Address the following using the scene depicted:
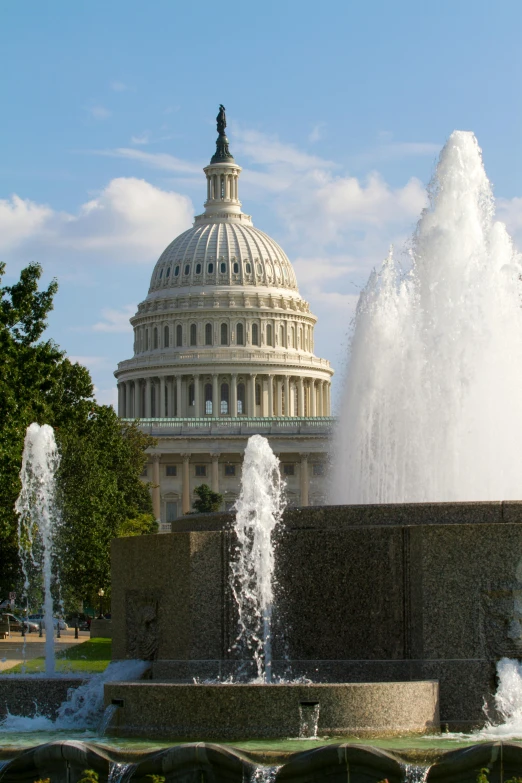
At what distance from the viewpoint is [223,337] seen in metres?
146

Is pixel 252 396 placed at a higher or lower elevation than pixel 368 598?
higher

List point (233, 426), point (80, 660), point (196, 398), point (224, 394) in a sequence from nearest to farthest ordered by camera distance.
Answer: point (80, 660), point (233, 426), point (196, 398), point (224, 394)

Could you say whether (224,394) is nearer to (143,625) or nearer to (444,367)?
(444,367)

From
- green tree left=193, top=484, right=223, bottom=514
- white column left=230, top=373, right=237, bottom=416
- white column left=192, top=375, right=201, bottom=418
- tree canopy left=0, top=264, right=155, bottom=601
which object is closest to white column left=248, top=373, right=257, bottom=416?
white column left=230, top=373, right=237, bottom=416

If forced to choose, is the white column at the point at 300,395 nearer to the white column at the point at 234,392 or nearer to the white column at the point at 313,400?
the white column at the point at 313,400

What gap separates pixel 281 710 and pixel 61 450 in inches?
1325

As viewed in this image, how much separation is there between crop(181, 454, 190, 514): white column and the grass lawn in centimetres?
7679

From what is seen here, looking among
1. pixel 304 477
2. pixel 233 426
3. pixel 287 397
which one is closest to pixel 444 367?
pixel 304 477

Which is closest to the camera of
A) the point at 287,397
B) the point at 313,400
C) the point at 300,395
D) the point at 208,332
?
the point at 287,397

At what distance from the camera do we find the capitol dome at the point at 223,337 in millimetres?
141625

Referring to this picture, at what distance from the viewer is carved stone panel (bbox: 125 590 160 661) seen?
60.8 ft

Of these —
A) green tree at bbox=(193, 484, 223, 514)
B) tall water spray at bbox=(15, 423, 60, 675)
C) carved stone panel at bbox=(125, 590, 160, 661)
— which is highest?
green tree at bbox=(193, 484, 223, 514)

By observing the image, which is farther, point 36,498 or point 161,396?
point 161,396

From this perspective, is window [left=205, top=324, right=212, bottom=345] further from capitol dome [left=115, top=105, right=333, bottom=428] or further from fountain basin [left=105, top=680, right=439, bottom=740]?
fountain basin [left=105, top=680, right=439, bottom=740]
